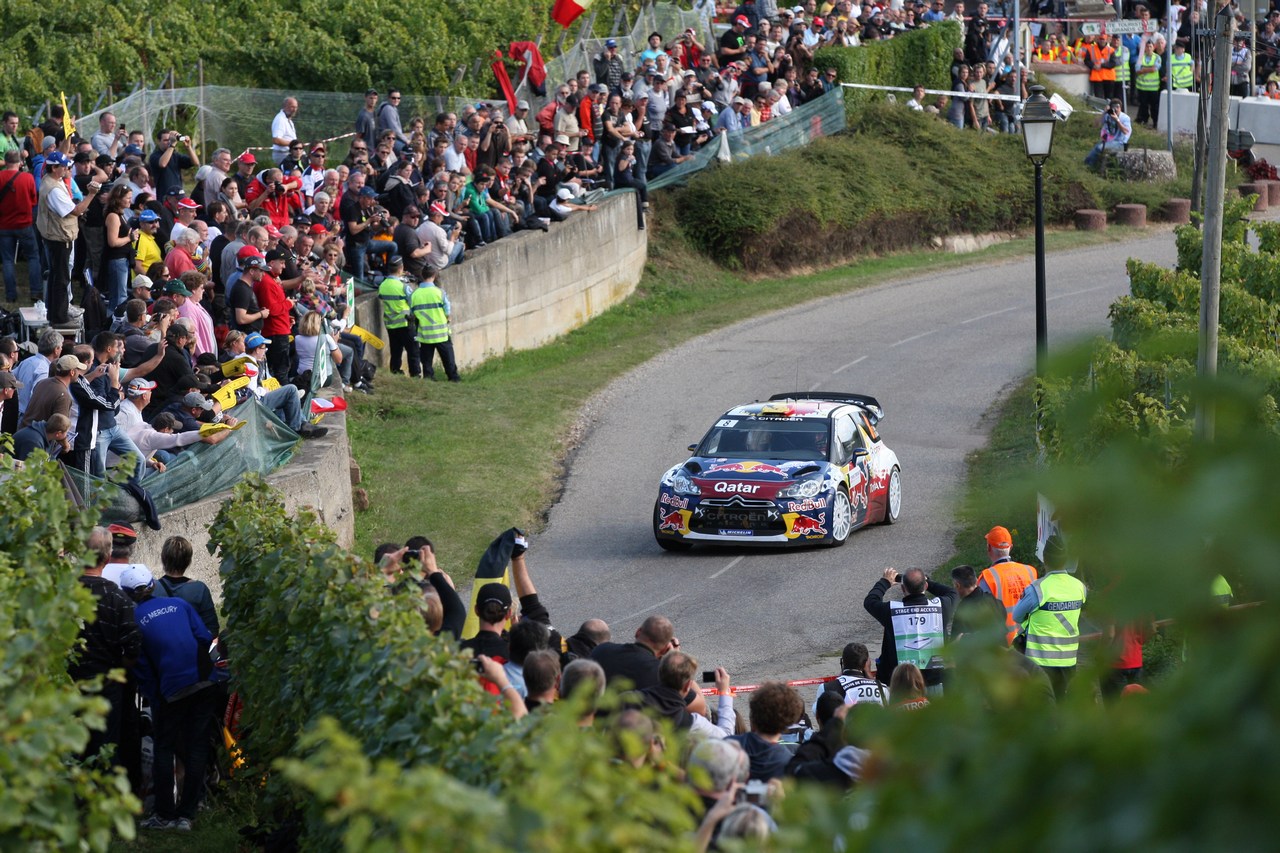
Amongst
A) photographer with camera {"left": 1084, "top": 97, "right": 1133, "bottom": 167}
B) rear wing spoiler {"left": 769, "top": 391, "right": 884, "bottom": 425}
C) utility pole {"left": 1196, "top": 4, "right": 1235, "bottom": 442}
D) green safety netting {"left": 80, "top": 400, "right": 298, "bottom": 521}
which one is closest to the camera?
green safety netting {"left": 80, "top": 400, "right": 298, "bottom": 521}

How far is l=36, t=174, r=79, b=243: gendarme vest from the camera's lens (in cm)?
1922

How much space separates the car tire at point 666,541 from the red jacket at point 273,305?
5.09 m

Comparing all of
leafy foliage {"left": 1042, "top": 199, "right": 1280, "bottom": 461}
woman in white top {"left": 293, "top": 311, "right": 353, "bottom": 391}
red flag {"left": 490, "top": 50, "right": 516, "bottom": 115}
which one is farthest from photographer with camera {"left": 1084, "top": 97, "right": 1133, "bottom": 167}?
woman in white top {"left": 293, "top": 311, "right": 353, "bottom": 391}

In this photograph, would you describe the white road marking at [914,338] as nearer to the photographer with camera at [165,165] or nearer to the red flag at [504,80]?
the red flag at [504,80]

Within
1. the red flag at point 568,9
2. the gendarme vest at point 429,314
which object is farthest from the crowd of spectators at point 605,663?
the red flag at point 568,9

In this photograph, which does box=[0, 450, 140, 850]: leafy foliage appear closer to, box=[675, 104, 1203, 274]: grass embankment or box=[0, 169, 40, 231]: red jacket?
box=[0, 169, 40, 231]: red jacket

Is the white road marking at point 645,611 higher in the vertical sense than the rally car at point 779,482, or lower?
lower

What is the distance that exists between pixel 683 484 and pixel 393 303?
718 cm

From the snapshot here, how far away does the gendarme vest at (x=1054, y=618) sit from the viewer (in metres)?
11.5

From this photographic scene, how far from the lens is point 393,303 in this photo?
24500mm

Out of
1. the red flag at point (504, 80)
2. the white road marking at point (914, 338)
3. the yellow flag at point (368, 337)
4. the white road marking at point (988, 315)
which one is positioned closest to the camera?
the yellow flag at point (368, 337)

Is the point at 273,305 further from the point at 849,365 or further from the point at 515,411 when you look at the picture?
the point at 849,365

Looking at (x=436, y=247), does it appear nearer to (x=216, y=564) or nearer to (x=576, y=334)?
(x=576, y=334)

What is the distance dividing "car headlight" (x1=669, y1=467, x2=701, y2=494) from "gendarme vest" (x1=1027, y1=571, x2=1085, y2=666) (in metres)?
7.80
